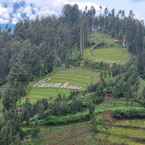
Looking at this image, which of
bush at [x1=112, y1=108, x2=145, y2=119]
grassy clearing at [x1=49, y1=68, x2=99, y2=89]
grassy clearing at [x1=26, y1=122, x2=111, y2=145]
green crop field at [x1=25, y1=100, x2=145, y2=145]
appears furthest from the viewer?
grassy clearing at [x1=49, y1=68, x2=99, y2=89]

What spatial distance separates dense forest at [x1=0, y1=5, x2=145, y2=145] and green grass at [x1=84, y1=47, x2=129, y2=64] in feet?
5.55

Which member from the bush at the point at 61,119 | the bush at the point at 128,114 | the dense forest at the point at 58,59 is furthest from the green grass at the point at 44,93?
the bush at the point at 128,114

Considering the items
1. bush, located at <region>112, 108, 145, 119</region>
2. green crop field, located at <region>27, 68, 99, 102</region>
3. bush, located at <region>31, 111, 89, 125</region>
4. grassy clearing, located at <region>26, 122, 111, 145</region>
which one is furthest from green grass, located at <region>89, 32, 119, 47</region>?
grassy clearing, located at <region>26, 122, 111, 145</region>

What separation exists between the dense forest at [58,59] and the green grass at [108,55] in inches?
66.6

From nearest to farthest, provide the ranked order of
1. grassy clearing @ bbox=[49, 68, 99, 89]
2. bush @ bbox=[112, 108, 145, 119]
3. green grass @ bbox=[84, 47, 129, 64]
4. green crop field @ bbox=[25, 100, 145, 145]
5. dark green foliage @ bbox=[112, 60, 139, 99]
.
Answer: green crop field @ bbox=[25, 100, 145, 145], bush @ bbox=[112, 108, 145, 119], dark green foliage @ bbox=[112, 60, 139, 99], grassy clearing @ bbox=[49, 68, 99, 89], green grass @ bbox=[84, 47, 129, 64]

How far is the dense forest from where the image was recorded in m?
41.9

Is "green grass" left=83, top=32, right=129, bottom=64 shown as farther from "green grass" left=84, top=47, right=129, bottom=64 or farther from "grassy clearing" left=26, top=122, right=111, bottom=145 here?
"grassy clearing" left=26, top=122, right=111, bottom=145

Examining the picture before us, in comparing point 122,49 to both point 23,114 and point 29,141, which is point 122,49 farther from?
point 29,141

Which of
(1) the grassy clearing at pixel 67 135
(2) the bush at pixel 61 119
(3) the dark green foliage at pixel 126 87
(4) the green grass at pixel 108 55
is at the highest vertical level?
(4) the green grass at pixel 108 55

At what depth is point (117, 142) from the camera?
34.5 meters

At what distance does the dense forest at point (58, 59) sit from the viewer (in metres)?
41.9

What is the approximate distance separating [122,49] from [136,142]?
47.3m

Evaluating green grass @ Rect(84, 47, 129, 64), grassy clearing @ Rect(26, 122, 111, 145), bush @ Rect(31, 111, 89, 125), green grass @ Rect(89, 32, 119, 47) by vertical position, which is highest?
green grass @ Rect(89, 32, 119, 47)

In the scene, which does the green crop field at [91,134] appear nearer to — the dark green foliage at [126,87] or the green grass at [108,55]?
the dark green foliage at [126,87]
